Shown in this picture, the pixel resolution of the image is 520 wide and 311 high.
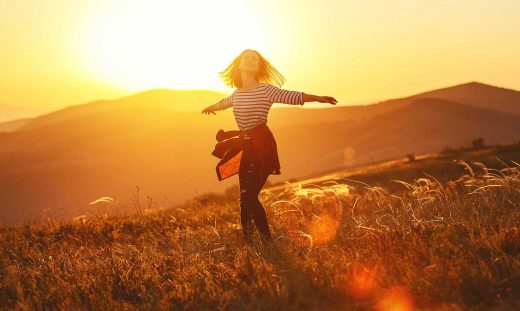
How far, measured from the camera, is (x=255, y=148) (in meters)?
6.31

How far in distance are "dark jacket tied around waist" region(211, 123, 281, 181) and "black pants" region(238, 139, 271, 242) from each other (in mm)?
68

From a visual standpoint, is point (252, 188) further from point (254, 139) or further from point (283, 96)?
point (283, 96)

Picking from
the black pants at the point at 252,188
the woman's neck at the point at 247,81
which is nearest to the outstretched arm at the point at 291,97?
the woman's neck at the point at 247,81

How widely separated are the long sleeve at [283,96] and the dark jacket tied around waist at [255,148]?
1.17ft

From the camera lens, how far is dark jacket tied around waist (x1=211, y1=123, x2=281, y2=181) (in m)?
6.32

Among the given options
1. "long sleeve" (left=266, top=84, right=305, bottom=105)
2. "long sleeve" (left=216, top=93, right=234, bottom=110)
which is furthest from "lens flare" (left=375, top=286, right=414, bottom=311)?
"long sleeve" (left=216, top=93, right=234, bottom=110)

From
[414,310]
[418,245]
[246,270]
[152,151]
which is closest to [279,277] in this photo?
[246,270]

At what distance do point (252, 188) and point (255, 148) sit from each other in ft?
1.52

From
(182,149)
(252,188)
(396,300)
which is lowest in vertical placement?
(182,149)

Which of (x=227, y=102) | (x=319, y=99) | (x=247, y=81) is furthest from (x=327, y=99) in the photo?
(x=227, y=102)

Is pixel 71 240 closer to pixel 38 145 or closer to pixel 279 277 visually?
pixel 279 277

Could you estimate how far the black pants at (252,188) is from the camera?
6.27 metres

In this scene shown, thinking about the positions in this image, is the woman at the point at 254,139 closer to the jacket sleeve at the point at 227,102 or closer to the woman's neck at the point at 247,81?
the woman's neck at the point at 247,81

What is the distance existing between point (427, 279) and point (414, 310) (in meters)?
0.39
